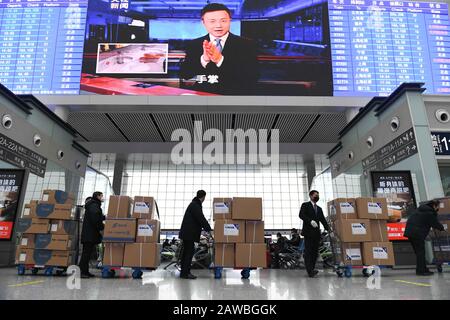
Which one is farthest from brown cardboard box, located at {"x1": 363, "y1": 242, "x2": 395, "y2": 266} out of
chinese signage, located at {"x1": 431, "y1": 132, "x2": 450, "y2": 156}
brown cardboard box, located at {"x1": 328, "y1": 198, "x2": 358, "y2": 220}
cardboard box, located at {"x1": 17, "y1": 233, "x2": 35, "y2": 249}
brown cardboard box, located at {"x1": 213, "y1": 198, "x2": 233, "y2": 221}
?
cardboard box, located at {"x1": 17, "y1": 233, "x2": 35, "y2": 249}

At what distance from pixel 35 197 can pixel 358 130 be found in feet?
31.9

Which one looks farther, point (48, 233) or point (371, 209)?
point (371, 209)

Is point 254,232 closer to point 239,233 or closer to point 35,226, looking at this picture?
point 239,233

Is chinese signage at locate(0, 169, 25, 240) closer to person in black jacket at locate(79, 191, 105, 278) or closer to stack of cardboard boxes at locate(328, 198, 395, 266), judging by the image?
person in black jacket at locate(79, 191, 105, 278)

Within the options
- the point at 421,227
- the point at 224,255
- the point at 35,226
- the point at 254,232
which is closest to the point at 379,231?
the point at 421,227

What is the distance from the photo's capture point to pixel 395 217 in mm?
8109

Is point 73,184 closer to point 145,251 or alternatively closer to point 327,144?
point 145,251

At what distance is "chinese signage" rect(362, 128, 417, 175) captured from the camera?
26.5ft

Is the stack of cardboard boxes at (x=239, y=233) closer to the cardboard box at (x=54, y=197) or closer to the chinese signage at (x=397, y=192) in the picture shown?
the cardboard box at (x=54, y=197)

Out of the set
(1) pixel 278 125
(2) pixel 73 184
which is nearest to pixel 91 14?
(2) pixel 73 184

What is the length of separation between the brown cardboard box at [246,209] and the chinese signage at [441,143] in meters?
4.85

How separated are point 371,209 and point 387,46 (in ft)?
24.1

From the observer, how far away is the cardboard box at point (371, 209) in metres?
6.48

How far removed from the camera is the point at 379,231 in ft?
21.2
